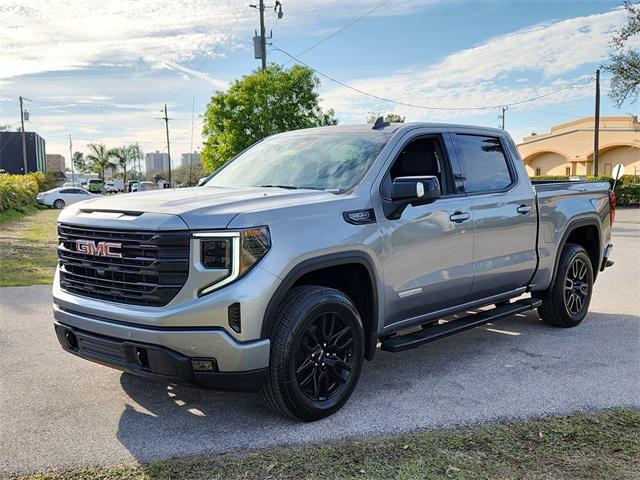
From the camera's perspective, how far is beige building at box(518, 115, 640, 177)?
50.2 meters

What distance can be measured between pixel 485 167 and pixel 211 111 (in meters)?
18.0

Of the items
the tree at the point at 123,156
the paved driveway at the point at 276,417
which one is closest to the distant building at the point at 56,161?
the tree at the point at 123,156

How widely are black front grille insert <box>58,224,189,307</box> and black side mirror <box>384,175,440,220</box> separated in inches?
62.2

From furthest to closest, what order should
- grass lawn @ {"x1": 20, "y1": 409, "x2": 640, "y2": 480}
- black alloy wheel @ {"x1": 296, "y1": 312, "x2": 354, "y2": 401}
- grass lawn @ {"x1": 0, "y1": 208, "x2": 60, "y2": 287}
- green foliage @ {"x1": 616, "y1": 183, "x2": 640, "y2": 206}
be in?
green foliage @ {"x1": 616, "y1": 183, "x2": 640, "y2": 206} → grass lawn @ {"x1": 0, "y1": 208, "x2": 60, "y2": 287} → black alloy wheel @ {"x1": 296, "y1": 312, "x2": 354, "y2": 401} → grass lawn @ {"x1": 20, "y1": 409, "x2": 640, "y2": 480}

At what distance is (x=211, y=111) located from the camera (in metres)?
22.3

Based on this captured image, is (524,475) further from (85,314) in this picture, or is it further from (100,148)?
(100,148)

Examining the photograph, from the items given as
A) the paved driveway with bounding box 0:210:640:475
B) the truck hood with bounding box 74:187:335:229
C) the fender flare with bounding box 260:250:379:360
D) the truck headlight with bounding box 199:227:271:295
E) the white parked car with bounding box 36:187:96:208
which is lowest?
the paved driveway with bounding box 0:210:640:475

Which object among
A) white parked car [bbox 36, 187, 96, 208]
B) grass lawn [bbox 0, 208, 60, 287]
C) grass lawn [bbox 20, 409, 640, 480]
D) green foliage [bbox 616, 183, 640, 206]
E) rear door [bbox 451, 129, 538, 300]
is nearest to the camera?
grass lawn [bbox 20, 409, 640, 480]

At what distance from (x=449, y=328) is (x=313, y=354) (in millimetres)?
1521

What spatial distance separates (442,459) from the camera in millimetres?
3525

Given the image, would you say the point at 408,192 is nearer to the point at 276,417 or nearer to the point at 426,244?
the point at 426,244

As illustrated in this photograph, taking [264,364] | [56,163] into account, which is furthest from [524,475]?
[56,163]

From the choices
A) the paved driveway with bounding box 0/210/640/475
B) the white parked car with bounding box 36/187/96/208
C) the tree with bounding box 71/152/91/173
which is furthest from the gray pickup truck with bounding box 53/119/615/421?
the tree with bounding box 71/152/91/173

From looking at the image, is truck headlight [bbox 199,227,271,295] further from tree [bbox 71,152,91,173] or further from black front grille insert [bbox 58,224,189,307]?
tree [bbox 71,152,91,173]
